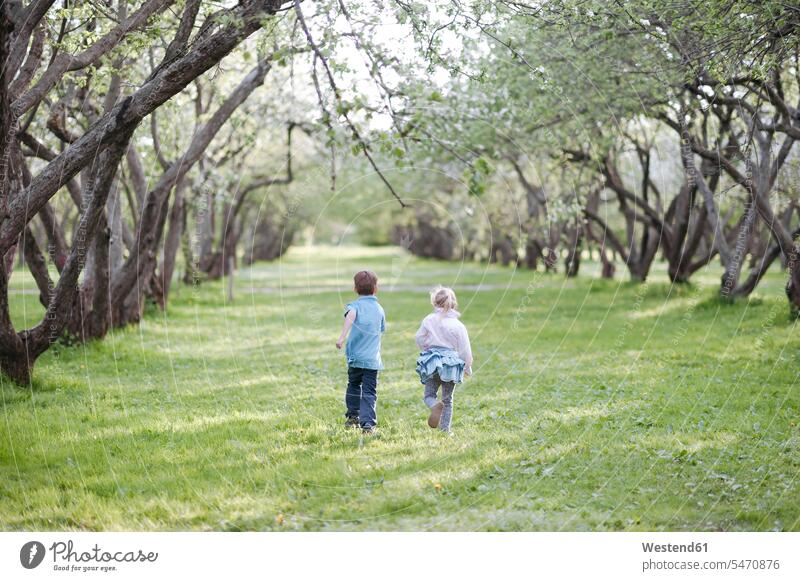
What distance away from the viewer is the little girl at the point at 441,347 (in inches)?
350

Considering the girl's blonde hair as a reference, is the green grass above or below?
below

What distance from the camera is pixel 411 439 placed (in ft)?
29.4

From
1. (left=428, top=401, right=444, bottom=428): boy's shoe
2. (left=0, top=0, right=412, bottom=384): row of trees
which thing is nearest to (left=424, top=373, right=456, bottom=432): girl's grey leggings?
(left=428, top=401, right=444, bottom=428): boy's shoe

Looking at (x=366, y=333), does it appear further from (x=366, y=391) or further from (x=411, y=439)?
(x=411, y=439)

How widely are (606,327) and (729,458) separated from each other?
11165mm
